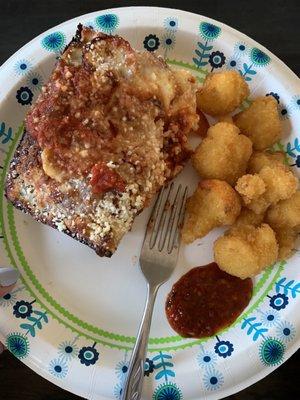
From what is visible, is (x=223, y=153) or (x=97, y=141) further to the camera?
(x=223, y=153)

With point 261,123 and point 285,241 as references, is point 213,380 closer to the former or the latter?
point 285,241

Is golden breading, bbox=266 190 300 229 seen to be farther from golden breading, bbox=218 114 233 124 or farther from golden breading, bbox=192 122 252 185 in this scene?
golden breading, bbox=218 114 233 124

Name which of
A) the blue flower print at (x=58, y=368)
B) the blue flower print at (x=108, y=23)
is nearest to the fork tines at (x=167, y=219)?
the blue flower print at (x=58, y=368)

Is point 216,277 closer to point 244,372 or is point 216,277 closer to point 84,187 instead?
point 244,372

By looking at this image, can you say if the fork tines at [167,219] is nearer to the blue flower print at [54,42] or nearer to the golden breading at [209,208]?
the golden breading at [209,208]

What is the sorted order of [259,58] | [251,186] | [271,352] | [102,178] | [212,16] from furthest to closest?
[212,16], [259,58], [271,352], [251,186], [102,178]

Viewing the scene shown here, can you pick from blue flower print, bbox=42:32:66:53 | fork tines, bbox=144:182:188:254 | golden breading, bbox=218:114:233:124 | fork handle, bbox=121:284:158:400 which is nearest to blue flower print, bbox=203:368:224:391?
fork handle, bbox=121:284:158:400

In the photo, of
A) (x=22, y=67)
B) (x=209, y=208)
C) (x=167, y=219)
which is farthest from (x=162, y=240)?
(x=22, y=67)
